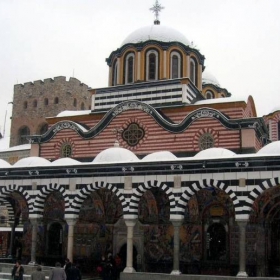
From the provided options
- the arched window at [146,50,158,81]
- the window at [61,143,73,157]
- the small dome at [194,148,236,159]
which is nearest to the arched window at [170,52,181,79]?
the arched window at [146,50,158,81]

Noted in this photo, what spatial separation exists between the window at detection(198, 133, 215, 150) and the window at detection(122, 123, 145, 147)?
2.93 m

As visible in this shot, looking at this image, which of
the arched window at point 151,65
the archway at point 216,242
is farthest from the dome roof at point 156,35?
the archway at point 216,242

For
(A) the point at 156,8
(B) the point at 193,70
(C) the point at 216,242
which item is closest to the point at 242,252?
(C) the point at 216,242

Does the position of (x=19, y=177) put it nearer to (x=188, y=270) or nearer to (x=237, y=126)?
(x=188, y=270)

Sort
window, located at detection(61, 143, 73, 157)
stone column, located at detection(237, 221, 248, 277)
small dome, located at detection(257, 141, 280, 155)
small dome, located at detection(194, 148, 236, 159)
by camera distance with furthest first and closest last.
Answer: window, located at detection(61, 143, 73, 157) < small dome, located at detection(194, 148, 236, 159) < small dome, located at detection(257, 141, 280, 155) < stone column, located at detection(237, 221, 248, 277)

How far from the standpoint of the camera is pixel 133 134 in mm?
23922

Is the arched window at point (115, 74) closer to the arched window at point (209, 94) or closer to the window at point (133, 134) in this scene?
the window at point (133, 134)

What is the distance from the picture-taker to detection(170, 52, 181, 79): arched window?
1036 inches

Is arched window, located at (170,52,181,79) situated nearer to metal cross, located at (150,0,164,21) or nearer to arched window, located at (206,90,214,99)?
metal cross, located at (150,0,164,21)

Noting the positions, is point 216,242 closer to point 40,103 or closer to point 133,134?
point 133,134

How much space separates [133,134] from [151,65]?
4584 millimetres

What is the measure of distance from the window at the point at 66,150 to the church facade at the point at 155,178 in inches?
2.9

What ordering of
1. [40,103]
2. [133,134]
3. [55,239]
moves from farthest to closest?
[40,103]
[133,134]
[55,239]

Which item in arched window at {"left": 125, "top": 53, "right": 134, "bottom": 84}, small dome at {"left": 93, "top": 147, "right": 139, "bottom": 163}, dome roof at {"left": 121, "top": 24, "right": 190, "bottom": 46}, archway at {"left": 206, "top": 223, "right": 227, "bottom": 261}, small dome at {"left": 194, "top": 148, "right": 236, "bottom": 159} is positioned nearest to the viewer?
small dome at {"left": 194, "top": 148, "right": 236, "bottom": 159}
